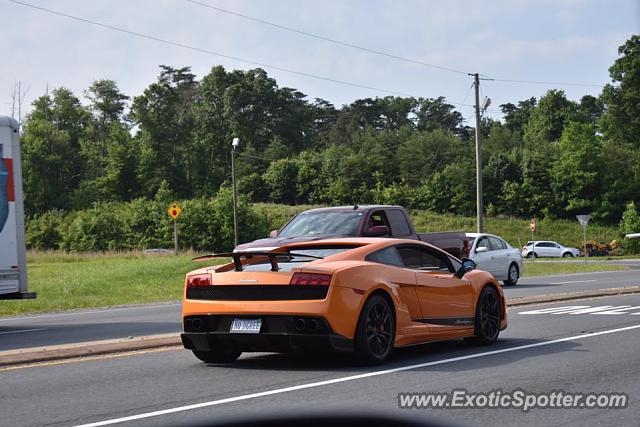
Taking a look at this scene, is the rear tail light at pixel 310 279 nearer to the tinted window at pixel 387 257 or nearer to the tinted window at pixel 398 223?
the tinted window at pixel 387 257

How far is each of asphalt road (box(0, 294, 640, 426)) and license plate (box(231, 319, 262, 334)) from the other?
0.43 m

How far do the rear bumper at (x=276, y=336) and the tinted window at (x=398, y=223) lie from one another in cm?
Answer: 850

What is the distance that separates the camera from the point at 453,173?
308 feet

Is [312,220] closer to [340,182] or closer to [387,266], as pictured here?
[387,266]

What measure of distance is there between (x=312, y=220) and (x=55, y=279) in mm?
14515

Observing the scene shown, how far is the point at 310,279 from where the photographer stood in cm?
971

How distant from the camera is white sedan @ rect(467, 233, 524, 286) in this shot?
87.3 ft

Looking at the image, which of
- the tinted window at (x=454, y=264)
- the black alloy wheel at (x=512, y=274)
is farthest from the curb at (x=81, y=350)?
the black alloy wheel at (x=512, y=274)

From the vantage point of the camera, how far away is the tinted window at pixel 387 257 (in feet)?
34.7

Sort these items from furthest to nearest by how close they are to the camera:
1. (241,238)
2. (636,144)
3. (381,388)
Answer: (636,144) < (241,238) < (381,388)

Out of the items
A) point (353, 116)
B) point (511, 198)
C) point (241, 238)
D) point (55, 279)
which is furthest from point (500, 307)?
point (353, 116)

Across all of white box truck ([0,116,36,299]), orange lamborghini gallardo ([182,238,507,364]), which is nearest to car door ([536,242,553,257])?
white box truck ([0,116,36,299])

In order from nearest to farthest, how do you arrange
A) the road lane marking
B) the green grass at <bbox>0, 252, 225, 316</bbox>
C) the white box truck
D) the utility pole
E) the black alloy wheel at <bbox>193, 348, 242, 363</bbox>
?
the black alloy wheel at <bbox>193, 348, 242, 363</bbox> < the road lane marking < the white box truck < the green grass at <bbox>0, 252, 225, 316</bbox> < the utility pole

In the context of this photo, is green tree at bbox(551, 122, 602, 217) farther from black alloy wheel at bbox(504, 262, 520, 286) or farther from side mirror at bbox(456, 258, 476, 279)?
side mirror at bbox(456, 258, 476, 279)
